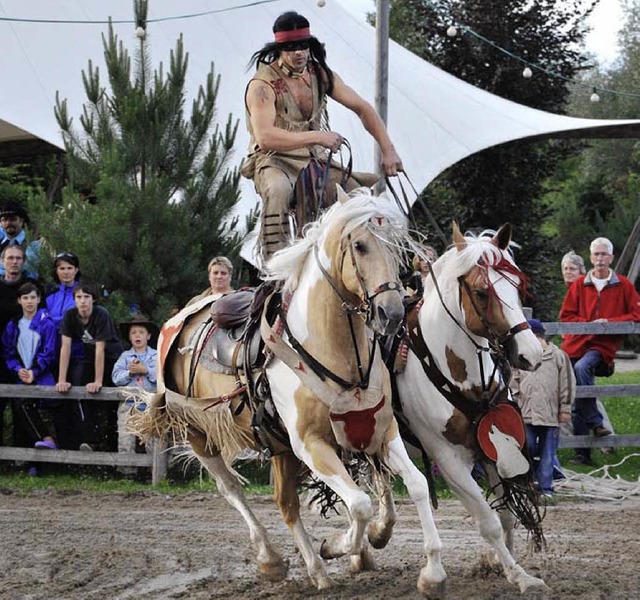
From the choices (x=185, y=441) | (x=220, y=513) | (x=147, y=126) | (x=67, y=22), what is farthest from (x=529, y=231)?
(x=185, y=441)

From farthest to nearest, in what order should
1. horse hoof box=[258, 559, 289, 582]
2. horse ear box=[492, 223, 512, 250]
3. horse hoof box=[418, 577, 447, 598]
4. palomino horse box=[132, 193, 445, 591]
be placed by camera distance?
1. horse hoof box=[258, 559, 289, 582]
2. horse ear box=[492, 223, 512, 250]
3. horse hoof box=[418, 577, 447, 598]
4. palomino horse box=[132, 193, 445, 591]

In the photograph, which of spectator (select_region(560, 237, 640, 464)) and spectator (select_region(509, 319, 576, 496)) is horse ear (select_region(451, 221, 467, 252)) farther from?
spectator (select_region(560, 237, 640, 464))

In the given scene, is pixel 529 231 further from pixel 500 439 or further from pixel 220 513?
pixel 500 439

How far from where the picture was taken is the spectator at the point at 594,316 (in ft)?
35.9

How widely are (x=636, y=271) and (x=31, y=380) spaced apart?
9.42m

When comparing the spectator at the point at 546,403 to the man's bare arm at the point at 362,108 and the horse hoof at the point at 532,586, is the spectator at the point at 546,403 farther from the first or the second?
the horse hoof at the point at 532,586

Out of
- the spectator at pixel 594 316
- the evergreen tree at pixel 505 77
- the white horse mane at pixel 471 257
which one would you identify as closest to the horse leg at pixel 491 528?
the white horse mane at pixel 471 257

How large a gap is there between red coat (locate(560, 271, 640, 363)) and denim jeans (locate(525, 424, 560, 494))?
138cm

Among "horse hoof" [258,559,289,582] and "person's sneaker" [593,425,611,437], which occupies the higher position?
"person's sneaker" [593,425,611,437]

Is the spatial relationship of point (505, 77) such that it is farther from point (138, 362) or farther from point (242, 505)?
point (242, 505)

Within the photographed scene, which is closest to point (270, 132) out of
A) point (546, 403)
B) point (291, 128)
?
point (291, 128)

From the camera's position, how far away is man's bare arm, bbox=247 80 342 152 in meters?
6.34

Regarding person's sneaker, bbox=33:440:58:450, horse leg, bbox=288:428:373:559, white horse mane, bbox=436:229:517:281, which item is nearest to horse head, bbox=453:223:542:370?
white horse mane, bbox=436:229:517:281

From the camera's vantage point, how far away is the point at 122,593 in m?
6.50
